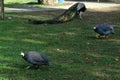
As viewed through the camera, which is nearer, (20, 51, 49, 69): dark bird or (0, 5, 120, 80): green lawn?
(20, 51, 49, 69): dark bird

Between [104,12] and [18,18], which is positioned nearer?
[18,18]

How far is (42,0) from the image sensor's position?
28984 millimetres

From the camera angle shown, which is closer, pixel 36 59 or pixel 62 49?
pixel 36 59

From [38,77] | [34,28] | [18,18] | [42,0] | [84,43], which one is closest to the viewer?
[38,77]

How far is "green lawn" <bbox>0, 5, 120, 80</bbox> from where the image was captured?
908 cm

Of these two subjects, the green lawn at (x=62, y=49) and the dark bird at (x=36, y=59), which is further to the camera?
the green lawn at (x=62, y=49)

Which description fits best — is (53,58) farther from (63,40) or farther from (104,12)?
(104,12)

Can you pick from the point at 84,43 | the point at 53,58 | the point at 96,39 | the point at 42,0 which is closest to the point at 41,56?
the point at 53,58

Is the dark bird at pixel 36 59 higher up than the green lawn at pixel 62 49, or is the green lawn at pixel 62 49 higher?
the dark bird at pixel 36 59

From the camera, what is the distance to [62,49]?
12.1 m

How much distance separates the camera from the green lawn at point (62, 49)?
9.08m

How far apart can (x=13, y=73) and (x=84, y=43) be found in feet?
14.6

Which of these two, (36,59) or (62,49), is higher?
(36,59)

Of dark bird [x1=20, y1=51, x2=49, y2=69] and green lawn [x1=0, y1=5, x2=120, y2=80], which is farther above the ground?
dark bird [x1=20, y1=51, x2=49, y2=69]
